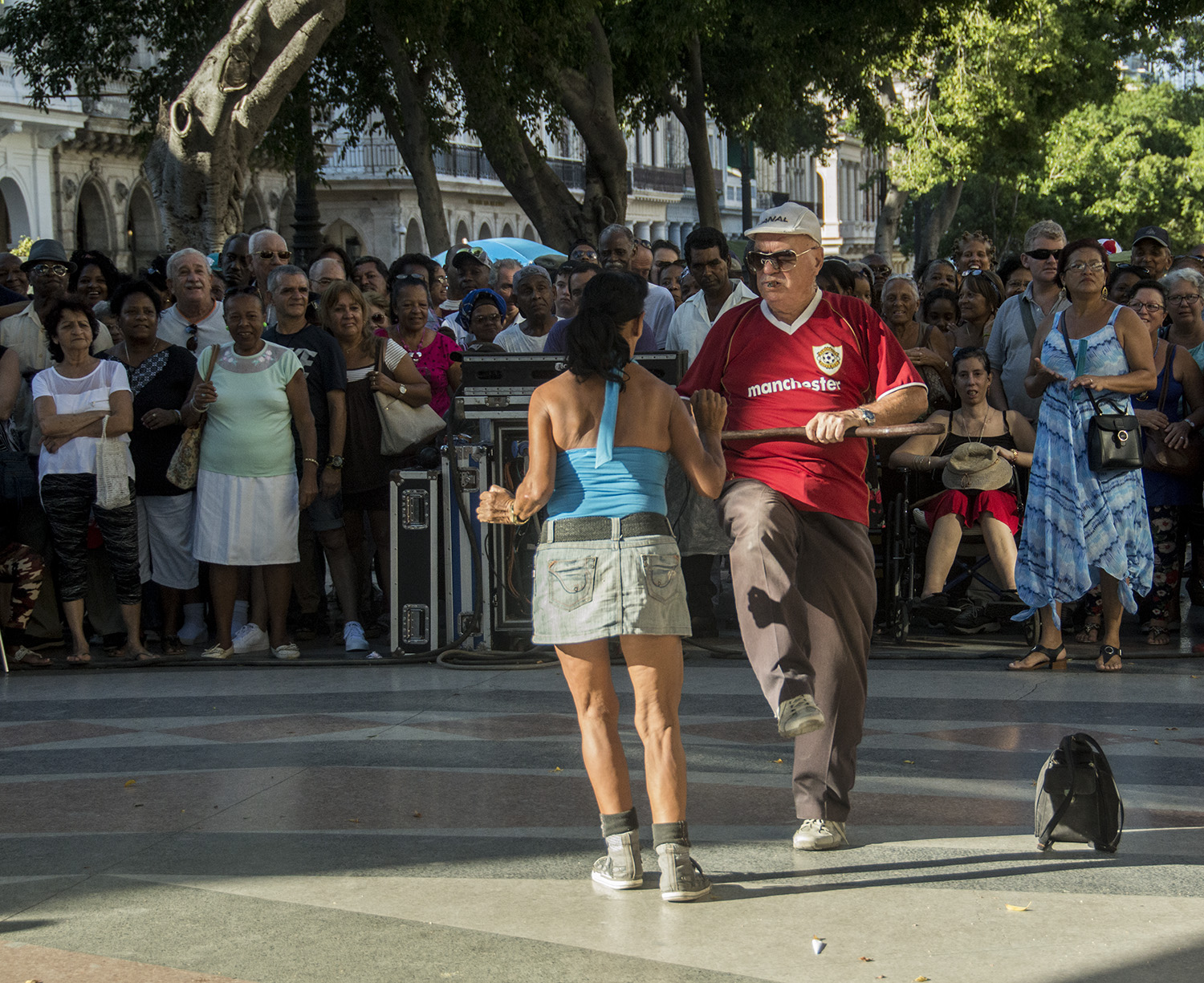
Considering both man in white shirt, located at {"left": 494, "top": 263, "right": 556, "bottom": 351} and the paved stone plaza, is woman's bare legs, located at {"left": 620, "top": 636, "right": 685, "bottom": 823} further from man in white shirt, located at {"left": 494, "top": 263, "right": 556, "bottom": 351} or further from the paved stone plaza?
man in white shirt, located at {"left": 494, "top": 263, "right": 556, "bottom": 351}

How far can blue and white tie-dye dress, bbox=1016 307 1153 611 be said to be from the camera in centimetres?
809

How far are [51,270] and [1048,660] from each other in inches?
248

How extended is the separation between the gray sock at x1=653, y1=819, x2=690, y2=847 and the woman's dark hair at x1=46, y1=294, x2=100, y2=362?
5.20 metres

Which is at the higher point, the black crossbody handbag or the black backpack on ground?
the black crossbody handbag

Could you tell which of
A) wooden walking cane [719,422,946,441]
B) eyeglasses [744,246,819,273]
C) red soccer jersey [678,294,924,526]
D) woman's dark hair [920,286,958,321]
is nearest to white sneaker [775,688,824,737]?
red soccer jersey [678,294,924,526]

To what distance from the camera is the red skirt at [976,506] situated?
29.4 ft

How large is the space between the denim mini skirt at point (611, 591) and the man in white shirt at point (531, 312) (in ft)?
15.7

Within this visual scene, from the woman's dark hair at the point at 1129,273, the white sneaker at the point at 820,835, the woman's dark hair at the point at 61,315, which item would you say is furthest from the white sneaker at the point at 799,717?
the woman's dark hair at the point at 1129,273

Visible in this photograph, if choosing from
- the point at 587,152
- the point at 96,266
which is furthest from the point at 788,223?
the point at 587,152

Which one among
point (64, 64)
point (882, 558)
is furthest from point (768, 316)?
point (64, 64)

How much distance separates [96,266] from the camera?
34.2 ft

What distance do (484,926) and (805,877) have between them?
40.0 inches

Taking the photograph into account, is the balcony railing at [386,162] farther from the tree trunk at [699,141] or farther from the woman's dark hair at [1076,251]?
the woman's dark hair at [1076,251]

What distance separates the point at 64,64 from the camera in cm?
2245
